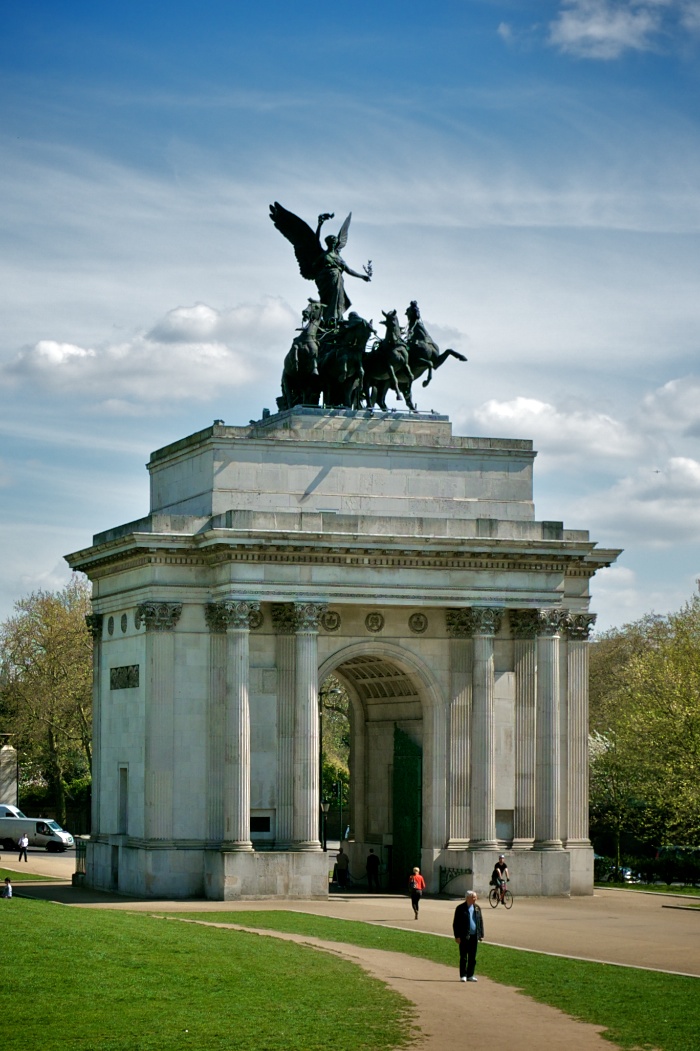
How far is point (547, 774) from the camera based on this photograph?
2362 inches

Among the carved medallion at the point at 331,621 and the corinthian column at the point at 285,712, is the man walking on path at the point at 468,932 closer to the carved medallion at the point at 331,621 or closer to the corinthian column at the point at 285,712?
the corinthian column at the point at 285,712

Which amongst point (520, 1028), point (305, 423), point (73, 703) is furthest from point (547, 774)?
point (73, 703)

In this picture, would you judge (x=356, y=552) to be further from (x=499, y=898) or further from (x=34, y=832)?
(x=34, y=832)

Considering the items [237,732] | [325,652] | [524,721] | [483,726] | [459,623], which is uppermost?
[459,623]

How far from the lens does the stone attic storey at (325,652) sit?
2245 inches

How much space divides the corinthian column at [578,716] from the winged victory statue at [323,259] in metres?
12.9

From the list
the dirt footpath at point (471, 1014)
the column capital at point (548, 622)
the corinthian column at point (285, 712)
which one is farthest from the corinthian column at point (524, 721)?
the dirt footpath at point (471, 1014)

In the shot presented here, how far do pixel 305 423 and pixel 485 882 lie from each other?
15417 mm

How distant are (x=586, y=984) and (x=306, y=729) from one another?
21105 millimetres

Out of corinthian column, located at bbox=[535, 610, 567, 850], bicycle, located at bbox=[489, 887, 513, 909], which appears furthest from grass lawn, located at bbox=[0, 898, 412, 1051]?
corinthian column, located at bbox=[535, 610, 567, 850]

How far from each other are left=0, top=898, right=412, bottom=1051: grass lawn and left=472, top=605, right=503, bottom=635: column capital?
60.4 ft

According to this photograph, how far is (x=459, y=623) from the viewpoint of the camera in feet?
195

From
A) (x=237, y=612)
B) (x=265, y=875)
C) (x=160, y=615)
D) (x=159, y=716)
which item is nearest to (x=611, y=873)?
(x=265, y=875)

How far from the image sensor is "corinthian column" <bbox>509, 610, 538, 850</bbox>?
59938 millimetres
